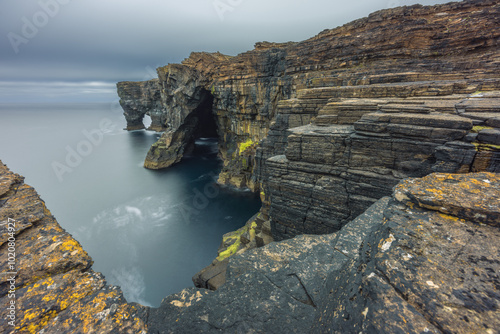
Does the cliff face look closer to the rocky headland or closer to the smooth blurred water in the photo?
the rocky headland

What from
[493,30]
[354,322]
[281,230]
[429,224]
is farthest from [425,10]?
[354,322]

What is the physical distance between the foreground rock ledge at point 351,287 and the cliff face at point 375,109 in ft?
15.9

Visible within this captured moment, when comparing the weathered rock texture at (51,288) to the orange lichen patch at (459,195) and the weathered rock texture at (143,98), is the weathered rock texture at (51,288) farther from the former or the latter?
the weathered rock texture at (143,98)

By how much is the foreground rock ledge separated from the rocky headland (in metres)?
0.02

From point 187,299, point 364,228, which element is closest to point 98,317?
point 187,299

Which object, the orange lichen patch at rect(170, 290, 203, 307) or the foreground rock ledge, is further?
the orange lichen patch at rect(170, 290, 203, 307)

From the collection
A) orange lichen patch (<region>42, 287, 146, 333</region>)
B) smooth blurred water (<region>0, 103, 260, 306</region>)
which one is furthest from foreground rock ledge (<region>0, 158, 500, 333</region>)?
smooth blurred water (<region>0, 103, 260, 306</region>)

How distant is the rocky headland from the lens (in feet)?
7.57

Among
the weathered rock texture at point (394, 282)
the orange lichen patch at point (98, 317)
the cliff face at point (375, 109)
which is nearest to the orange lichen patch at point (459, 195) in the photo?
the weathered rock texture at point (394, 282)

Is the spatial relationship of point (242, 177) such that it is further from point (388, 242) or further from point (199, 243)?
point (388, 242)

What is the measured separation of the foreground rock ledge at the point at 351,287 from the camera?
2146 mm

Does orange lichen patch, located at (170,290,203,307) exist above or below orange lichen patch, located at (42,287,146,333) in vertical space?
below

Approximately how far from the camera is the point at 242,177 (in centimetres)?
3988

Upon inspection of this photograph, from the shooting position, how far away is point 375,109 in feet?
34.9
